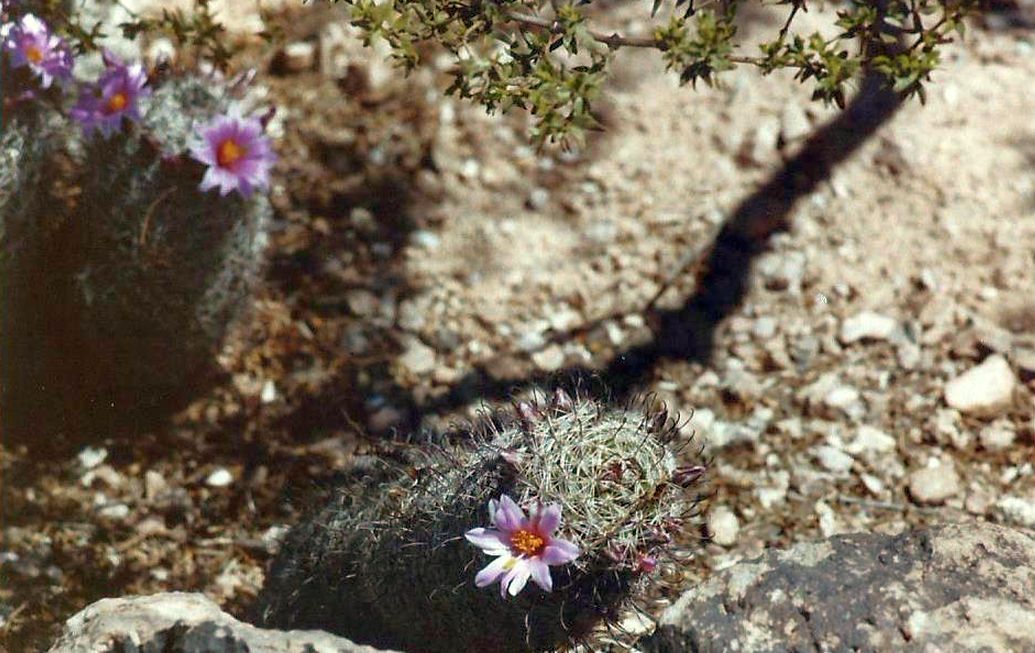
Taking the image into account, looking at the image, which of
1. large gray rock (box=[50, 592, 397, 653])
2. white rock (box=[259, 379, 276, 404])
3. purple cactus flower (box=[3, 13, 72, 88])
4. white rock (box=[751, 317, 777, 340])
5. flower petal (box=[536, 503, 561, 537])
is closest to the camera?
flower petal (box=[536, 503, 561, 537])

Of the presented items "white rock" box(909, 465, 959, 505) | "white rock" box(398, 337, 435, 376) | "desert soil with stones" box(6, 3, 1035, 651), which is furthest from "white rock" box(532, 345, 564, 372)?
"white rock" box(909, 465, 959, 505)

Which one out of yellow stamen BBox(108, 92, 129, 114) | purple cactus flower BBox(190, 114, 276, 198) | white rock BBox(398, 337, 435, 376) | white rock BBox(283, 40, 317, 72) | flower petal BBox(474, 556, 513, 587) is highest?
white rock BBox(283, 40, 317, 72)

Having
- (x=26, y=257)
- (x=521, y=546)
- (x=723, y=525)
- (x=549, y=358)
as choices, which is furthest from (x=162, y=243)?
(x=723, y=525)

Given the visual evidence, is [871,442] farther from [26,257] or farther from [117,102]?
[26,257]

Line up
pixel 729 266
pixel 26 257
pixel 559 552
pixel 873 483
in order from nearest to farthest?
pixel 559 552, pixel 26 257, pixel 873 483, pixel 729 266

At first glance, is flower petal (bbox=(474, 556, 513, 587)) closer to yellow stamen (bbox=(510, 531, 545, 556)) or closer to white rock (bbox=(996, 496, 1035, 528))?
yellow stamen (bbox=(510, 531, 545, 556))

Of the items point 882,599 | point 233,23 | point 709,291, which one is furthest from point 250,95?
point 882,599

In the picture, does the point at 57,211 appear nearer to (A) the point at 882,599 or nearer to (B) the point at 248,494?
(B) the point at 248,494
